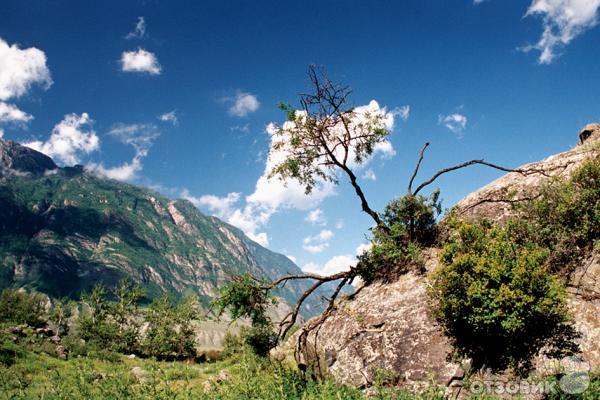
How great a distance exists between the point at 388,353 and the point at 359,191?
9633mm

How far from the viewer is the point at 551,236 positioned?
1323 centimetres

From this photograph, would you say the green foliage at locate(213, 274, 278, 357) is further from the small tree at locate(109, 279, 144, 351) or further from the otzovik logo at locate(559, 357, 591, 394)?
the small tree at locate(109, 279, 144, 351)

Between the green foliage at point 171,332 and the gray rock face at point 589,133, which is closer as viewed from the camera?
the gray rock face at point 589,133

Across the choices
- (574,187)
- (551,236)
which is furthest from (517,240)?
(574,187)

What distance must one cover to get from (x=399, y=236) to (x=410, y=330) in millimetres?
5645

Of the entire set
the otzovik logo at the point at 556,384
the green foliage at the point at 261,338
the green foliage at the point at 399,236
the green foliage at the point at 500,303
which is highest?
the green foliage at the point at 399,236

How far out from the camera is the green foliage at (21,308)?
2265 inches

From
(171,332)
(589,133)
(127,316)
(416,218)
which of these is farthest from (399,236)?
(127,316)

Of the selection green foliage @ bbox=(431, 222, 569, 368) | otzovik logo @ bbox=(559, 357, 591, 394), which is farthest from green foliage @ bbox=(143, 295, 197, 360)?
otzovik logo @ bbox=(559, 357, 591, 394)

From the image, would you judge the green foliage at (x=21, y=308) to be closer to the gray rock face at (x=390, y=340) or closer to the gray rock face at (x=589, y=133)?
the gray rock face at (x=390, y=340)

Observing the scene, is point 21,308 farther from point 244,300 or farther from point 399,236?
point 399,236

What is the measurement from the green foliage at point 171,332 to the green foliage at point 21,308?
656 inches

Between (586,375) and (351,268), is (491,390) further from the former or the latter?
(351,268)

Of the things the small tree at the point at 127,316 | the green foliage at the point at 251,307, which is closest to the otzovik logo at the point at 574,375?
the green foliage at the point at 251,307
